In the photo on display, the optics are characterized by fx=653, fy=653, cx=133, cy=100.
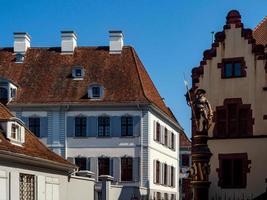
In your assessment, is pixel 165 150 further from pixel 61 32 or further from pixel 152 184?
pixel 61 32

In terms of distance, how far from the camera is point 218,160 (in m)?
30.4

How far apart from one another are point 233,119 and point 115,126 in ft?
58.6

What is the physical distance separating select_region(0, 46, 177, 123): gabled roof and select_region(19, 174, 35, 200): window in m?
20.5

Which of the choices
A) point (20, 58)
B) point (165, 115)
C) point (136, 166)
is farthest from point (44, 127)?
point (165, 115)

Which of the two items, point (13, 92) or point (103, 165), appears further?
point (13, 92)

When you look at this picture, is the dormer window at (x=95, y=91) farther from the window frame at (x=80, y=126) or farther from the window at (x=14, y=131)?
the window at (x=14, y=131)

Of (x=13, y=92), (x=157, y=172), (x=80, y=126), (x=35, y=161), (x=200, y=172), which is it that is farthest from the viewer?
(x=157, y=172)

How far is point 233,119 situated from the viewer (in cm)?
3061

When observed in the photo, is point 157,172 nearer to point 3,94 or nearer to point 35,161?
point 3,94

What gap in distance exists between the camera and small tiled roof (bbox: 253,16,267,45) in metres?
31.8

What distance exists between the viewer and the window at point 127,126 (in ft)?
156

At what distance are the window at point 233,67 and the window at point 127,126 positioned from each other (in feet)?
57.0

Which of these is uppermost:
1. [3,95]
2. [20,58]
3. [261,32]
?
[20,58]

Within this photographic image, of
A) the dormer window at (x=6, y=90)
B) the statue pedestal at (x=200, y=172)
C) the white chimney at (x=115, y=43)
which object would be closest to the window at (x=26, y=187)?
the statue pedestal at (x=200, y=172)
